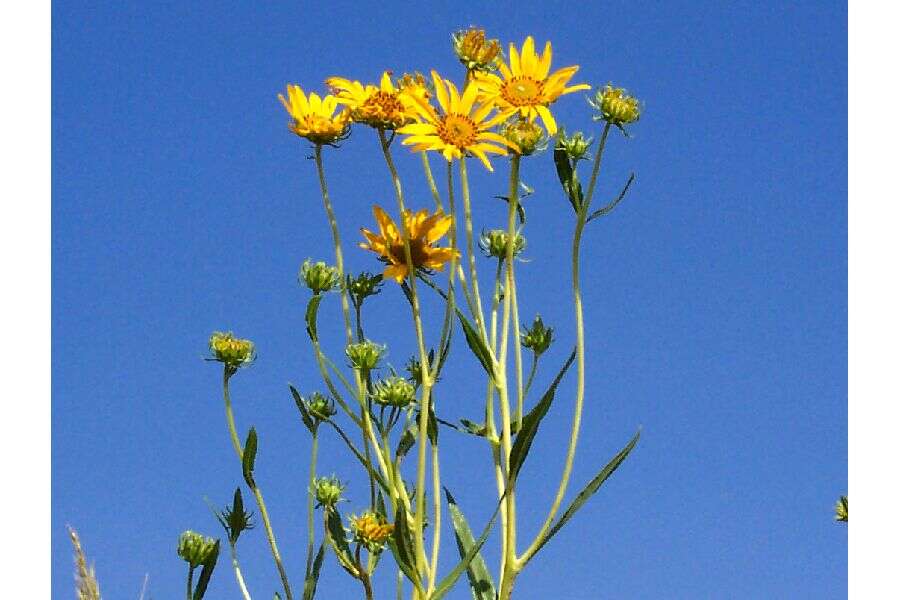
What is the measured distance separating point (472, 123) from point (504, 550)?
1051mm

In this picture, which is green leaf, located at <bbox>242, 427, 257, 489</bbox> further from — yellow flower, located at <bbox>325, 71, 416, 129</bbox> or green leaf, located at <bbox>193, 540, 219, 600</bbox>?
yellow flower, located at <bbox>325, 71, 416, 129</bbox>

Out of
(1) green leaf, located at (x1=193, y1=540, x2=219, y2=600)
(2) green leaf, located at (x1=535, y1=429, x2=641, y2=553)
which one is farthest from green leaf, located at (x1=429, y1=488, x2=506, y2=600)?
(1) green leaf, located at (x1=193, y1=540, x2=219, y2=600)

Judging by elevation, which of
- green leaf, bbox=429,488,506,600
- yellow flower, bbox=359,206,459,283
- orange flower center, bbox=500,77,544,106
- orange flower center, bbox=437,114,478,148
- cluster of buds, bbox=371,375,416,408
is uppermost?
orange flower center, bbox=500,77,544,106

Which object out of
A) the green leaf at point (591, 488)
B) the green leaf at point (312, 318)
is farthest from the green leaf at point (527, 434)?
the green leaf at point (312, 318)

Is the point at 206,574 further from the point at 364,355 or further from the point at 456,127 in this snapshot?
the point at 456,127

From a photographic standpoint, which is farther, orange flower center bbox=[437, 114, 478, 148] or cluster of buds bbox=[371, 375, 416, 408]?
cluster of buds bbox=[371, 375, 416, 408]

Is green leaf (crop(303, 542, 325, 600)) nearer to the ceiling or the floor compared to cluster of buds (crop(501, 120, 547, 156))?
nearer to the floor

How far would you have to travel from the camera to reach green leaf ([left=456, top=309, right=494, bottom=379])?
2.97m

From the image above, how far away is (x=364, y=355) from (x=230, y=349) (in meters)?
0.42

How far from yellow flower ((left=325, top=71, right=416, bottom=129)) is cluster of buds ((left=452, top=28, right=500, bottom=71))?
18 centimetres

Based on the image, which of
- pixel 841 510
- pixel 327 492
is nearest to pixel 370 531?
pixel 327 492

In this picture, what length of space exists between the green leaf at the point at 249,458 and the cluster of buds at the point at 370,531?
31 centimetres

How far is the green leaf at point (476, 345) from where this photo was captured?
297 centimetres

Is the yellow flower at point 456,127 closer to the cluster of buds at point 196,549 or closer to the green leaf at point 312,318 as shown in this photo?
the green leaf at point 312,318
